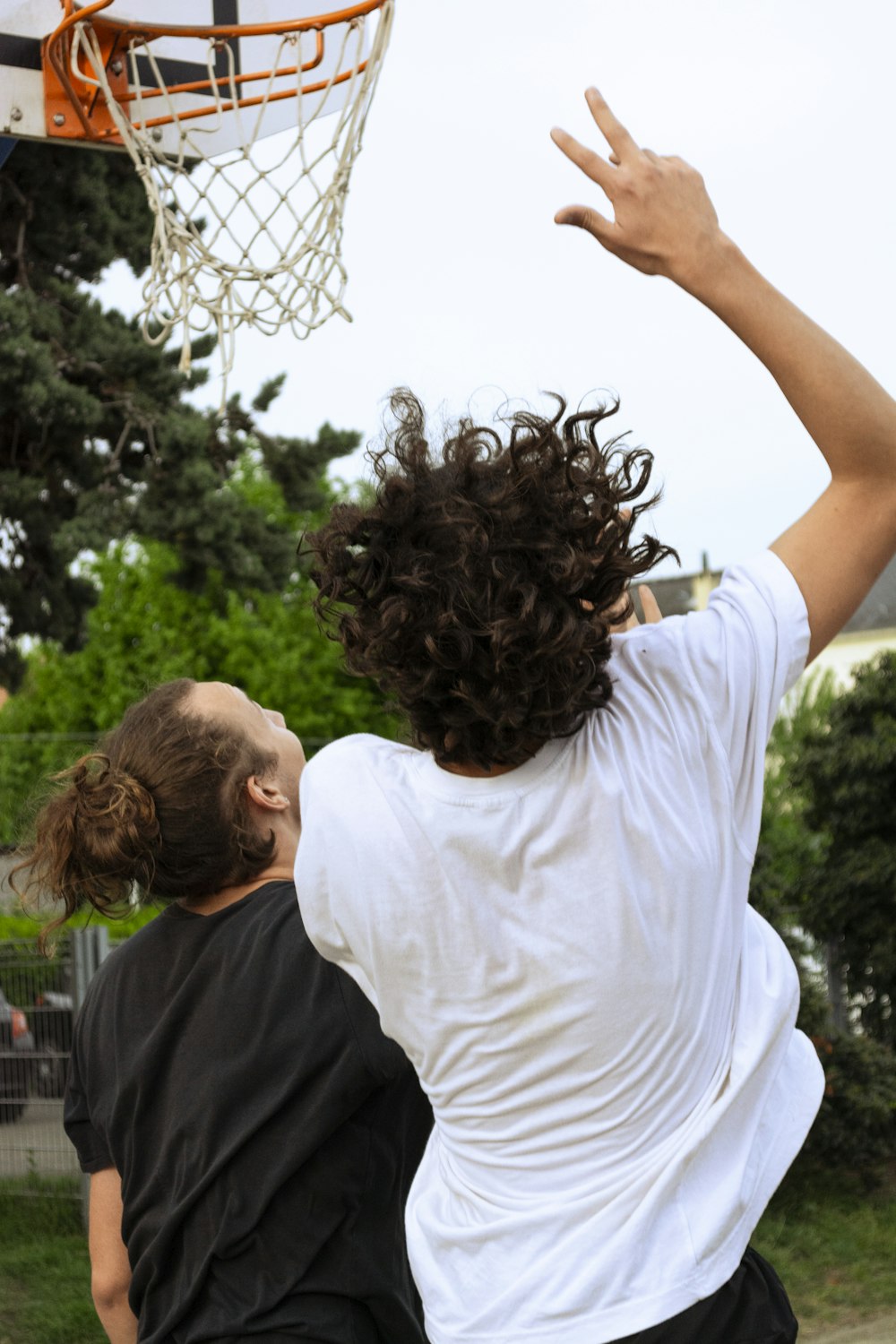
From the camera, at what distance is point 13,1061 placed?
25.0ft

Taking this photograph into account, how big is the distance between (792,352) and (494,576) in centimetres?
39

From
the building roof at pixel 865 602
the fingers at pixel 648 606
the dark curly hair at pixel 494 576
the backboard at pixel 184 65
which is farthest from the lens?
the building roof at pixel 865 602

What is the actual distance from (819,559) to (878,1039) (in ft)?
24.6

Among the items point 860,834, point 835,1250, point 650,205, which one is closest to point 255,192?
point 650,205

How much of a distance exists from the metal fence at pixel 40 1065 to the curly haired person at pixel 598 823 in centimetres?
629

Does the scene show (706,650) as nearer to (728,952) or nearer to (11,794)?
(728,952)

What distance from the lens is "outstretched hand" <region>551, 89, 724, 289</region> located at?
1470 millimetres

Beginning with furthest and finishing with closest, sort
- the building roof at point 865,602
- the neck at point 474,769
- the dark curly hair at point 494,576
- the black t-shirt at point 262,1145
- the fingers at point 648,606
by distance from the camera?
the building roof at point 865,602 → the black t-shirt at point 262,1145 → the fingers at point 648,606 → the neck at point 474,769 → the dark curly hair at point 494,576

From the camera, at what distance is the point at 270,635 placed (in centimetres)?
2983

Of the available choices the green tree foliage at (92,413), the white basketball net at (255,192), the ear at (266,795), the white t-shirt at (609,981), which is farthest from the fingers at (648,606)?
the green tree foliage at (92,413)

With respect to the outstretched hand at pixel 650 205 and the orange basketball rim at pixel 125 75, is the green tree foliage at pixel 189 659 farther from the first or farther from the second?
the outstretched hand at pixel 650 205

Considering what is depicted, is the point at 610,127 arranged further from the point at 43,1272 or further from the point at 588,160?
the point at 43,1272

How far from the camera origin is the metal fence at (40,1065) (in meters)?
7.44

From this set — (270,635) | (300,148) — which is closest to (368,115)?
(300,148)
